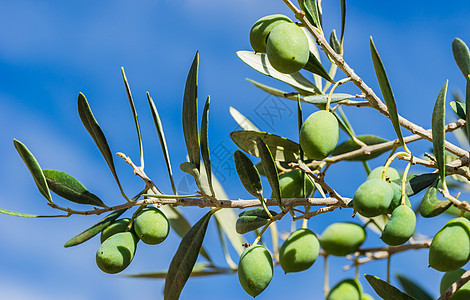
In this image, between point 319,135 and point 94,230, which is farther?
point 94,230

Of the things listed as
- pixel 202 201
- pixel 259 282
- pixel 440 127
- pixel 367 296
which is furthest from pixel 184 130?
pixel 367 296

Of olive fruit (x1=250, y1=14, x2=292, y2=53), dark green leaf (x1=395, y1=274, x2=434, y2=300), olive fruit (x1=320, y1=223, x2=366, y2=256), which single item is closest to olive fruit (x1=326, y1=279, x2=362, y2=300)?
olive fruit (x1=320, y1=223, x2=366, y2=256)

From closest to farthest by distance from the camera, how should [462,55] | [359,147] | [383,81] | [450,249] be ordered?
[450,249] < [383,81] < [462,55] < [359,147]

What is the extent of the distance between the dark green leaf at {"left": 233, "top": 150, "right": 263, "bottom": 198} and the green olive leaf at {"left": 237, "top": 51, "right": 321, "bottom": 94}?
28cm

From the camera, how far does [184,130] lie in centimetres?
131

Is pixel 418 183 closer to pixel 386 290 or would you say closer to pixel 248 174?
pixel 386 290

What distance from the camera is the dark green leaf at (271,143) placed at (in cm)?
138

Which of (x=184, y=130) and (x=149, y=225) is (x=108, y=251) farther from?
(x=184, y=130)

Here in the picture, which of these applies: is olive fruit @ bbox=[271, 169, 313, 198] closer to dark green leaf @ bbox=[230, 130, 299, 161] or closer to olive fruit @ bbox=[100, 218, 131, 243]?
dark green leaf @ bbox=[230, 130, 299, 161]

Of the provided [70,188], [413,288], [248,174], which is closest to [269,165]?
[248,174]

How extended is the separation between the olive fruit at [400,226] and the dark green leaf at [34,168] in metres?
0.81

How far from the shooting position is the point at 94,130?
→ 1347mm

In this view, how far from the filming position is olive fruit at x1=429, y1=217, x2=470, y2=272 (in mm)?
976

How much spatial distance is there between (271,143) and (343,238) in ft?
1.06
